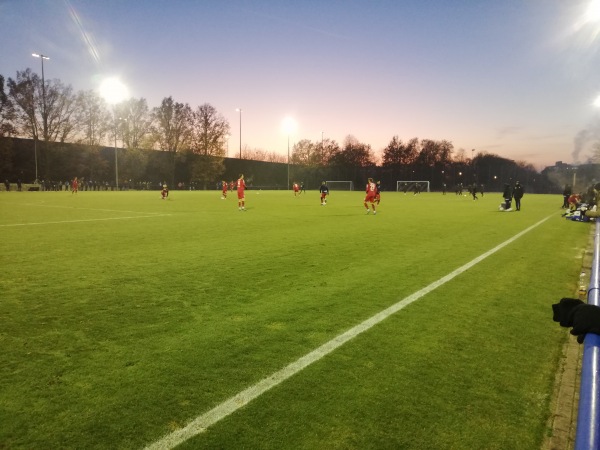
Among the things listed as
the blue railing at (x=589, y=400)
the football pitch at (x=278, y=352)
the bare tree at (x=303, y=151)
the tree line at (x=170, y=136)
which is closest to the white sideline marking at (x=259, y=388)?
the football pitch at (x=278, y=352)

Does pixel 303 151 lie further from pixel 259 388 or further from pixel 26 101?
pixel 259 388

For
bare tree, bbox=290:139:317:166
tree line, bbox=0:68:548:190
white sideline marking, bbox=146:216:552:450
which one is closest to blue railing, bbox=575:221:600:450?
white sideline marking, bbox=146:216:552:450

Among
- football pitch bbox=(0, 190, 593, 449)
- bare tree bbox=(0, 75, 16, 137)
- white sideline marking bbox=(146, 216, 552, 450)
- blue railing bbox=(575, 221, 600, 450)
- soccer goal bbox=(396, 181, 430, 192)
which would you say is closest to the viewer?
blue railing bbox=(575, 221, 600, 450)

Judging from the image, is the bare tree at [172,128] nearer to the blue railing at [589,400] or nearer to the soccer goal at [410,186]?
the soccer goal at [410,186]

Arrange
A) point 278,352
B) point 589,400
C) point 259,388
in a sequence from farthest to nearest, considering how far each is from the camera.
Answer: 1. point 278,352
2. point 259,388
3. point 589,400

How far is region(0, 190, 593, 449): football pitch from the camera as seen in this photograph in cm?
269

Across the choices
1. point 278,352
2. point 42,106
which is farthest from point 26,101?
Result: point 278,352

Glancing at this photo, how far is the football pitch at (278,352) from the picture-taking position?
2689 millimetres

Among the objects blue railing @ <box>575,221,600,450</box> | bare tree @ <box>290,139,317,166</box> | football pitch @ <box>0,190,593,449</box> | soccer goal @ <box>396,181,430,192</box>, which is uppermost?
bare tree @ <box>290,139,317,166</box>

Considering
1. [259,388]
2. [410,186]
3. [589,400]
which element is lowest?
[259,388]

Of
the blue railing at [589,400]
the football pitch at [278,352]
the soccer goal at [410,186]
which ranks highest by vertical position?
the soccer goal at [410,186]

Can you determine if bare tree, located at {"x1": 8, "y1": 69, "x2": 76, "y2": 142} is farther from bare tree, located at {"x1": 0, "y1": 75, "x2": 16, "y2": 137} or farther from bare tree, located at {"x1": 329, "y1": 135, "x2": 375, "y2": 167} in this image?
bare tree, located at {"x1": 329, "y1": 135, "x2": 375, "y2": 167}

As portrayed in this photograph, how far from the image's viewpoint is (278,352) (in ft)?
12.7

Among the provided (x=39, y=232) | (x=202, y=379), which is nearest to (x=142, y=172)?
(x=39, y=232)
